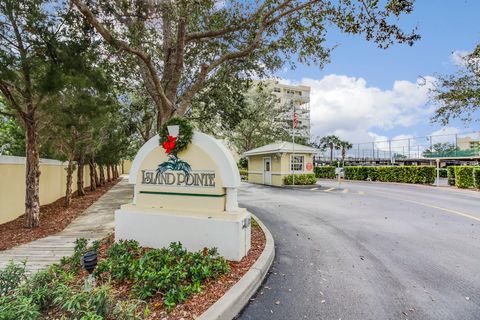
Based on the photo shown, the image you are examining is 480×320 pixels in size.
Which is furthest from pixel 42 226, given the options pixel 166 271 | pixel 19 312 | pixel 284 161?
pixel 284 161

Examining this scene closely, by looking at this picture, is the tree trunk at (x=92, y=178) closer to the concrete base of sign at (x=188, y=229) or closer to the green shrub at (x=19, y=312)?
the concrete base of sign at (x=188, y=229)

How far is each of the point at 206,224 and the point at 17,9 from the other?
250 inches

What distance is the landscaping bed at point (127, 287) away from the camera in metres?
2.57

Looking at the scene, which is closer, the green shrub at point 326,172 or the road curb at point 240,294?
the road curb at point 240,294

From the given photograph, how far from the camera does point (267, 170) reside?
20891mm

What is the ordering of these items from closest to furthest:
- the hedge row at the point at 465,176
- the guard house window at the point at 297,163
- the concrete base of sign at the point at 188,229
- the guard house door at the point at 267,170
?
1. the concrete base of sign at the point at 188,229
2. the hedge row at the point at 465,176
3. the guard house window at the point at 297,163
4. the guard house door at the point at 267,170

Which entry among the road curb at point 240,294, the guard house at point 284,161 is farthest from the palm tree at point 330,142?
the road curb at point 240,294

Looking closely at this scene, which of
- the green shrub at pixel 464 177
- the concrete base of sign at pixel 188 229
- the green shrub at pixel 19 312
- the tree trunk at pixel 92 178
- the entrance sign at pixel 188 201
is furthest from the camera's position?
the tree trunk at pixel 92 178

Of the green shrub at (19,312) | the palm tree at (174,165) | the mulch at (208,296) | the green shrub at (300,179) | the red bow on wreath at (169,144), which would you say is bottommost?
the mulch at (208,296)

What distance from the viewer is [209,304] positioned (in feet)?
9.90

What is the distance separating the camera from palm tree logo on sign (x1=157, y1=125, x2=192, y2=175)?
4.98 meters

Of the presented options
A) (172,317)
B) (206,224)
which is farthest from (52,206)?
(172,317)

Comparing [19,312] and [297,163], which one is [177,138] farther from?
[297,163]

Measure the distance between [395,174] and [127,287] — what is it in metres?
23.2
